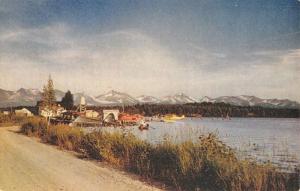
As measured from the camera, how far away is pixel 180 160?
4543 mm

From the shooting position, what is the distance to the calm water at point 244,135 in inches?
184

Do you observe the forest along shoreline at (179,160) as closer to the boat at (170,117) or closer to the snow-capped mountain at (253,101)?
the boat at (170,117)

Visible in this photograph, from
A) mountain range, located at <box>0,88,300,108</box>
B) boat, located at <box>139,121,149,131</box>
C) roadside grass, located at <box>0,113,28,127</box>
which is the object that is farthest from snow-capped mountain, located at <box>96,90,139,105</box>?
roadside grass, located at <box>0,113,28,127</box>

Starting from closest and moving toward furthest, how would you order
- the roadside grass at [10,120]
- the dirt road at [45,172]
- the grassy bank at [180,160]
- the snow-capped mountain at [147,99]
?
1. the dirt road at [45,172]
2. the roadside grass at [10,120]
3. the grassy bank at [180,160]
4. the snow-capped mountain at [147,99]

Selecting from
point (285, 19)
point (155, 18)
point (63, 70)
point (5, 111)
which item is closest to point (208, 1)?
point (155, 18)

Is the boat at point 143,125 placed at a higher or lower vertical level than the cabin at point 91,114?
lower

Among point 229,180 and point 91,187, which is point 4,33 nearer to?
point 91,187

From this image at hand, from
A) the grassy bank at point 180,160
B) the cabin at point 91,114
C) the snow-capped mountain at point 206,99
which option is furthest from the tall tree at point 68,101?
the snow-capped mountain at point 206,99

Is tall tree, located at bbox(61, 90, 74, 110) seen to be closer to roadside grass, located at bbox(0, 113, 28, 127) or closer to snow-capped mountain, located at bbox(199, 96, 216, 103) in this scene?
roadside grass, located at bbox(0, 113, 28, 127)

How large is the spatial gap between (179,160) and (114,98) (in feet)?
3.03

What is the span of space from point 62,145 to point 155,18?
1.77 meters

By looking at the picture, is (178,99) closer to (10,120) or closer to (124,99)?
(124,99)

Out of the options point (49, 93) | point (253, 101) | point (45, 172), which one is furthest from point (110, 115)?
point (253, 101)

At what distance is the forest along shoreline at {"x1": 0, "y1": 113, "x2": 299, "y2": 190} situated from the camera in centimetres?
425
